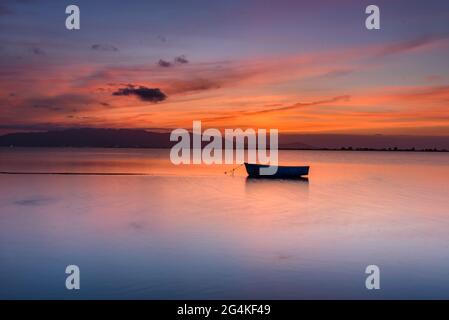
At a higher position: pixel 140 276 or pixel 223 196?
pixel 223 196

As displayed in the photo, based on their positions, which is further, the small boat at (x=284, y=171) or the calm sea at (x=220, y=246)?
the small boat at (x=284, y=171)

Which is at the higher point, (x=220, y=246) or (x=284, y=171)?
(x=284, y=171)

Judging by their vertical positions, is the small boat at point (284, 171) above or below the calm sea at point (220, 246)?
above

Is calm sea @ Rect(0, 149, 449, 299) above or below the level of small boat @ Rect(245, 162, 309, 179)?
below

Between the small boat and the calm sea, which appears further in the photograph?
the small boat

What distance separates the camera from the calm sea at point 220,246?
11578 millimetres

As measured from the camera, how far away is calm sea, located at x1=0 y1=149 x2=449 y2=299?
11.6 m

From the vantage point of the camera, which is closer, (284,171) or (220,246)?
(220,246)

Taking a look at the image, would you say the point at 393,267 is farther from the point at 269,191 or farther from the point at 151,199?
the point at 269,191

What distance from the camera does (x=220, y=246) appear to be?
54.5 feet

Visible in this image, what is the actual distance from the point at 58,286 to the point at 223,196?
75.1ft
